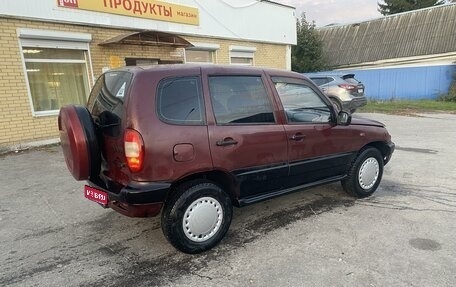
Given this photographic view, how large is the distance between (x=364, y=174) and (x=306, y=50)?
21.7m

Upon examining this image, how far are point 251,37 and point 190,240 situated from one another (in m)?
12.1

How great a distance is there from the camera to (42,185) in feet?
18.1

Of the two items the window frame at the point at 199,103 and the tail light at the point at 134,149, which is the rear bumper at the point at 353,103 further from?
the tail light at the point at 134,149

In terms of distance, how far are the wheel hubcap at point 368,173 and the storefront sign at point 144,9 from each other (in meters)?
8.13

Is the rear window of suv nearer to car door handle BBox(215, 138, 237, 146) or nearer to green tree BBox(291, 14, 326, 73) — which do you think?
car door handle BBox(215, 138, 237, 146)

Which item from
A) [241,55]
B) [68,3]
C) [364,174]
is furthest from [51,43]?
[364,174]

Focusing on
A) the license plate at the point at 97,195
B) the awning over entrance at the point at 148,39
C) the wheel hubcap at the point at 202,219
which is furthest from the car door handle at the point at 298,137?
the awning over entrance at the point at 148,39

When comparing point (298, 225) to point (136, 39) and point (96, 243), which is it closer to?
point (96, 243)

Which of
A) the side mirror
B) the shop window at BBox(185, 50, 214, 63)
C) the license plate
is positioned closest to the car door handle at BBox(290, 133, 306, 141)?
the side mirror

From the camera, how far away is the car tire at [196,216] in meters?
3.03

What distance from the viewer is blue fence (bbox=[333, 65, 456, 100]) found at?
18.0m

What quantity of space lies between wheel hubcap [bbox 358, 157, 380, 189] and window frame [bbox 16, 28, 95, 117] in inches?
301

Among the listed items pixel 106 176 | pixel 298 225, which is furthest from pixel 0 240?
pixel 298 225

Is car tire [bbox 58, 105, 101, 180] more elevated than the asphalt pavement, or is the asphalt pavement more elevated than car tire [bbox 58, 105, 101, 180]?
car tire [bbox 58, 105, 101, 180]
